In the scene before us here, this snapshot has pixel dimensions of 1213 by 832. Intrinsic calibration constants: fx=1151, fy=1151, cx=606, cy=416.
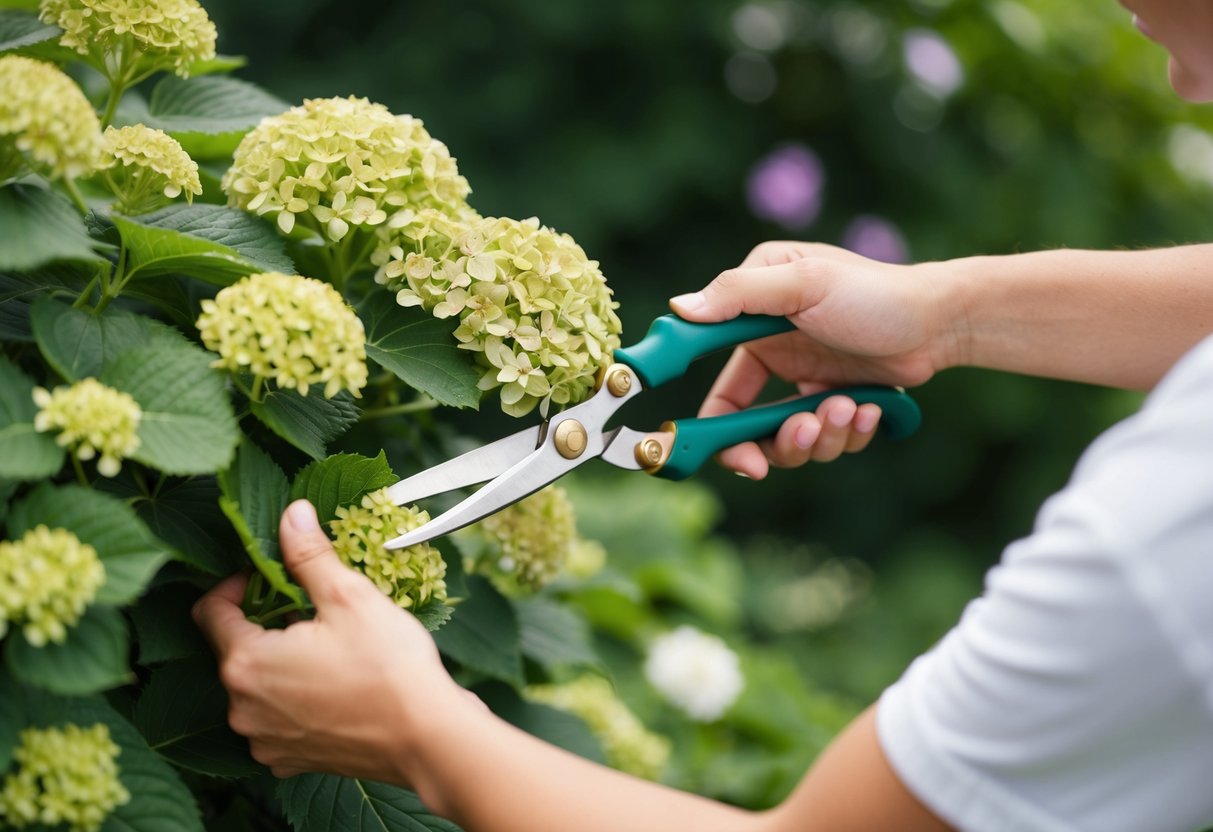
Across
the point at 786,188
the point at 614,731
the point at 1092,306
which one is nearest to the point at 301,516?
the point at 614,731

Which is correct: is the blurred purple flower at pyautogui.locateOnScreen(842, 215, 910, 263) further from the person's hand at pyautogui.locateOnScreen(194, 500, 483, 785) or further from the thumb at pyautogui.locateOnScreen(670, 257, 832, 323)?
the person's hand at pyautogui.locateOnScreen(194, 500, 483, 785)

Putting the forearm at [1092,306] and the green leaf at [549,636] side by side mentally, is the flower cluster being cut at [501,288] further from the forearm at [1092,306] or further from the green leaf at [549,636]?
the forearm at [1092,306]

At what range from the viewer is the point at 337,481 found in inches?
34.8

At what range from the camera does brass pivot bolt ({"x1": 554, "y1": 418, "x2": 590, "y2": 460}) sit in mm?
1026

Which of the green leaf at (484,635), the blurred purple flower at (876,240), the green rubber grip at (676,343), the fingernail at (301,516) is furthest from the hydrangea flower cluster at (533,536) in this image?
the blurred purple flower at (876,240)

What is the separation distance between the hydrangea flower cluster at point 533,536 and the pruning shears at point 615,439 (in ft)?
0.30

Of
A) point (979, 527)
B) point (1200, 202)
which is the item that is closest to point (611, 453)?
point (979, 527)

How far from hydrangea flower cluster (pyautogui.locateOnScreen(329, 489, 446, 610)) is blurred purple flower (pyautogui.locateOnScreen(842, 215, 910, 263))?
8.19 ft

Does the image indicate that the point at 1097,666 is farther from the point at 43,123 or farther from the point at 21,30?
the point at 21,30

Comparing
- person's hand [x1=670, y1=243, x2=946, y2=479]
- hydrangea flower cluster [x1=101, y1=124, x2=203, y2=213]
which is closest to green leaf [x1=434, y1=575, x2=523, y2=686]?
person's hand [x1=670, y1=243, x2=946, y2=479]

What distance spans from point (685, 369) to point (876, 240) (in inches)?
89.2

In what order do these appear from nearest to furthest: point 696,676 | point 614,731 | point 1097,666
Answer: point 1097,666 < point 614,731 < point 696,676

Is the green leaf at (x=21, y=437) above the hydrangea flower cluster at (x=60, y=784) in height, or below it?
above

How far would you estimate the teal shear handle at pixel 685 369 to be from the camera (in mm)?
1097
